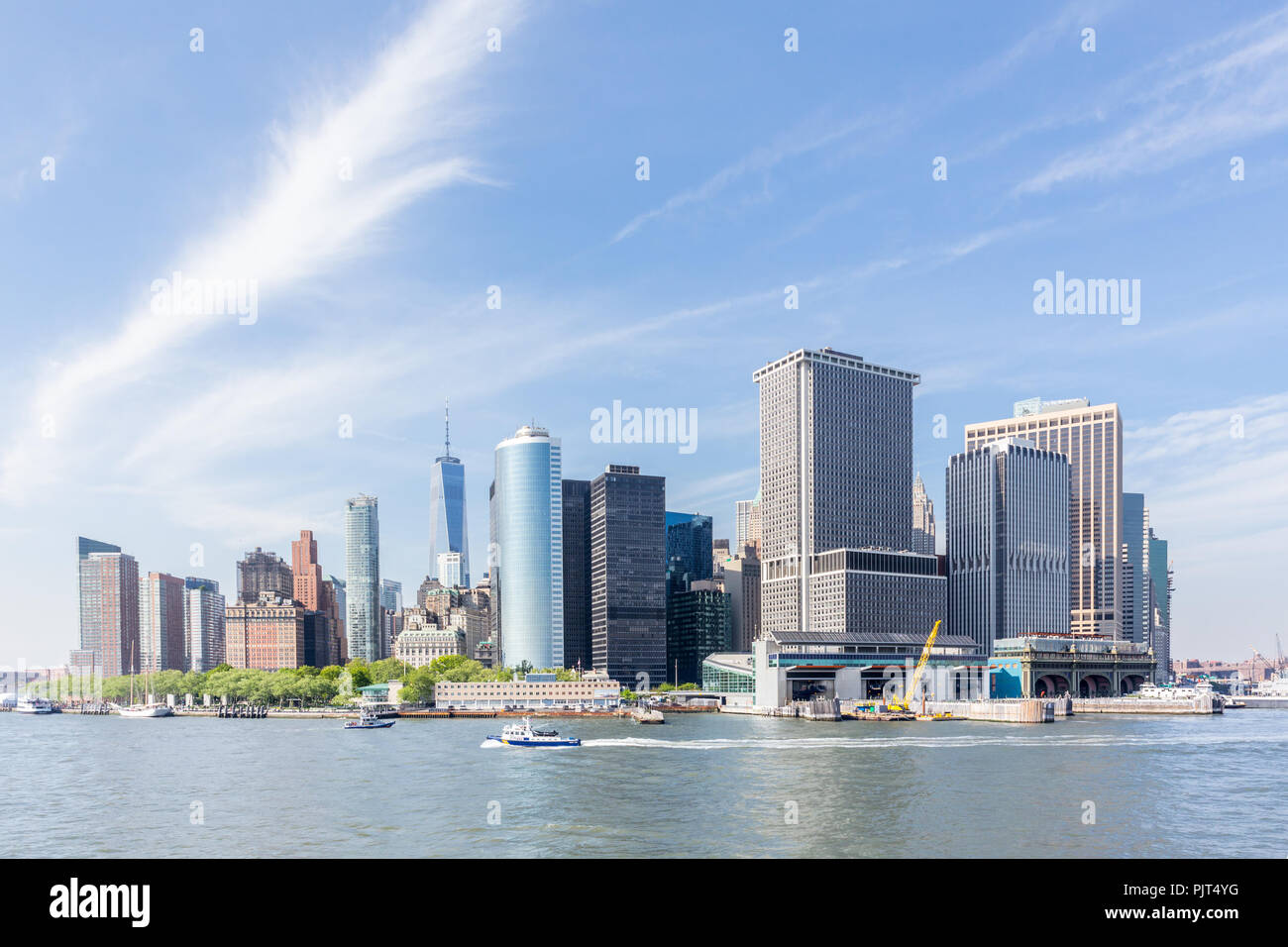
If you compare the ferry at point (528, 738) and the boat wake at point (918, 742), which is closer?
the boat wake at point (918, 742)

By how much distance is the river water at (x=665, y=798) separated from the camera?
155 feet

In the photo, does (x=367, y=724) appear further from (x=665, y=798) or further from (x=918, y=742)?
(x=665, y=798)

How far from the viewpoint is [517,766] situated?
8762cm

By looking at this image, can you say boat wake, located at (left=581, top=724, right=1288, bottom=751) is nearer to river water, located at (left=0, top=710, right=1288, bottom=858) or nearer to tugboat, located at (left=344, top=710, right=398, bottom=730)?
river water, located at (left=0, top=710, right=1288, bottom=858)

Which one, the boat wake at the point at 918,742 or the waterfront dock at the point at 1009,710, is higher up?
the boat wake at the point at 918,742

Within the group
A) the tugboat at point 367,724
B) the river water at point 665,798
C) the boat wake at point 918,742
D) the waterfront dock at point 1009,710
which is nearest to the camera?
the river water at point 665,798

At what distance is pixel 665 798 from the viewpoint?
2443 inches

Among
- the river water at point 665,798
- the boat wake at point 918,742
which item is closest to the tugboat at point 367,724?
the river water at point 665,798

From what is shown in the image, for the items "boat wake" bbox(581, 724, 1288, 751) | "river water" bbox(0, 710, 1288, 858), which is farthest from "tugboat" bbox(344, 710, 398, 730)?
"boat wake" bbox(581, 724, 1288, 751)

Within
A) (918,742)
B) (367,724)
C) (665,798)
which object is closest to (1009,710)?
(918,742)

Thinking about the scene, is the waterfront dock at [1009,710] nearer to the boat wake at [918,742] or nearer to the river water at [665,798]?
the boat wake at [918,742]

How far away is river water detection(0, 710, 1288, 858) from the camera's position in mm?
47156
